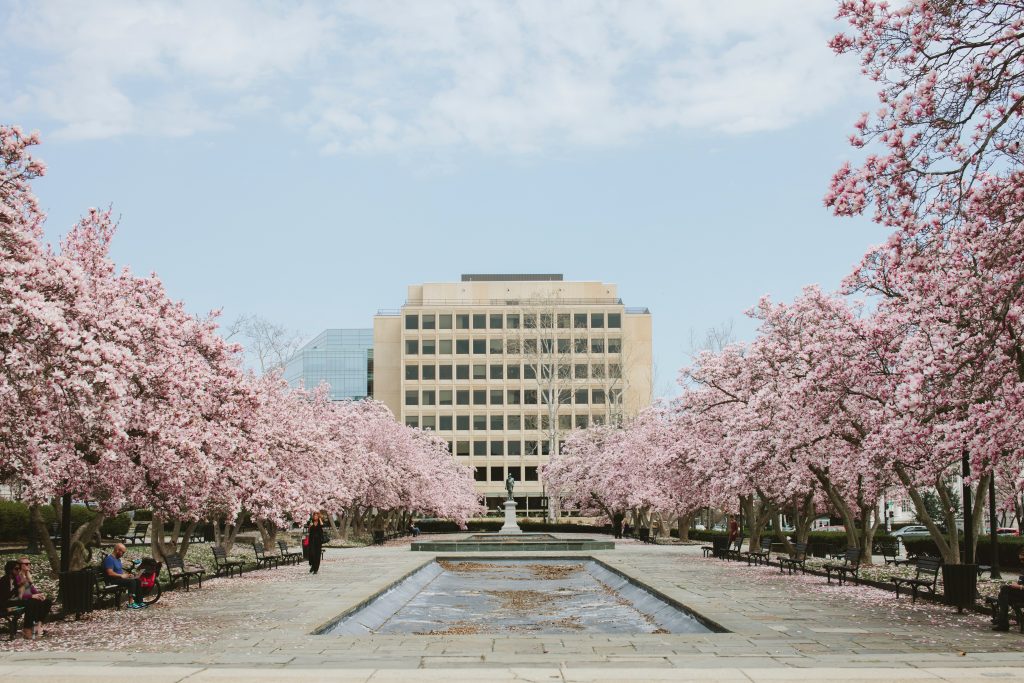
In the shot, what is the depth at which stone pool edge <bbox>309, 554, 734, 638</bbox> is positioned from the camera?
16.3m

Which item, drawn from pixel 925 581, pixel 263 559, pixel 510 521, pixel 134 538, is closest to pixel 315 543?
pixel 263 559

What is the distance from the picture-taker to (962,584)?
58.6 ft

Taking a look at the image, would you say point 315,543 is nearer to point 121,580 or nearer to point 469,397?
point 121,580

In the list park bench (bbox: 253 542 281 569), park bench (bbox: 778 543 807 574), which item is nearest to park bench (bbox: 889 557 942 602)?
park bench (bbox: 778 543 807 574)

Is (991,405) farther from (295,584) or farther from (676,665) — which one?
(295,584)

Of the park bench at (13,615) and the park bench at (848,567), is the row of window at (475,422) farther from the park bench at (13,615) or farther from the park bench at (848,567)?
the park bench at (13,615)

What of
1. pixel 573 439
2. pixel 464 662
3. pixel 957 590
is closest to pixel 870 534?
pixel 957 590

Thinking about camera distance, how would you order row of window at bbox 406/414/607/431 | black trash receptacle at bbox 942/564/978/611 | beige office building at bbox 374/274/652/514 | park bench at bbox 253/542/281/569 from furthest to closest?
row of window at bbox 406/414/607/431, beige office building at bbox 374/274/652/514, park bench at bbox 253/542/281/569, black trash receptacle at bbox 942/564/978/611

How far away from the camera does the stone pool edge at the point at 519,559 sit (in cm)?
1627

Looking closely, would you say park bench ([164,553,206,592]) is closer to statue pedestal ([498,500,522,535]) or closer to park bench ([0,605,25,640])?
park bench ([0,605,25,640])

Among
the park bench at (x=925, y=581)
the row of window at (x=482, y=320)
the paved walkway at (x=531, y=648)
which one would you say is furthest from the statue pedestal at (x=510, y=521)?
the row of window at (x=482, y=320)

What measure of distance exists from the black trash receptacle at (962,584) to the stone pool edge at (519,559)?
440 centimetres

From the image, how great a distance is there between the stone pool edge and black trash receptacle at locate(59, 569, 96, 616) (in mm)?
3873

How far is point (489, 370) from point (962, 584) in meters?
108
